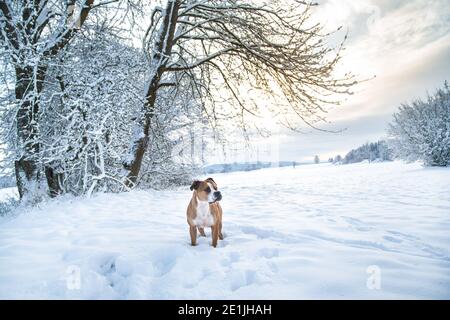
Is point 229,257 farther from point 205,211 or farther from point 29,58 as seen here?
point 29,58

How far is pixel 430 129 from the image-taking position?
21656mm

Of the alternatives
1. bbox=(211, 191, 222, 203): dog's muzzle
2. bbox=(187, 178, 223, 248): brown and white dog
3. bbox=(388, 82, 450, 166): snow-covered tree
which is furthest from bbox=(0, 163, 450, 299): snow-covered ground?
bbox=(388, 82, 450, 166): snow-covered tree

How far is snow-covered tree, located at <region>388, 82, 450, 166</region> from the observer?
20.9m

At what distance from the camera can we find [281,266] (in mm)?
2559

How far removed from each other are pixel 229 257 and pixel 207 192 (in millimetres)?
820

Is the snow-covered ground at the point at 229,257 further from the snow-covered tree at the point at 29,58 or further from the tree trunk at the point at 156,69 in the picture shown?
the tree trunk at the point at 156,69

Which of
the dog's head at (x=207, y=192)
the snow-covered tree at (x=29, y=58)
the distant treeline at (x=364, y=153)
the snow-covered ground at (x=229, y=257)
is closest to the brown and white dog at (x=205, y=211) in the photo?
the dog's head at (x=207, y=192)

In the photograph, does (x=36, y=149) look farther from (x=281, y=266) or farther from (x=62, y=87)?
(x=281, y=266)

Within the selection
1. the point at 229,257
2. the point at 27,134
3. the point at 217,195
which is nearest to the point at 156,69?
the point at 27,134

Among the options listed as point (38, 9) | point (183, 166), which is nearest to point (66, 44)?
point (38, 9)

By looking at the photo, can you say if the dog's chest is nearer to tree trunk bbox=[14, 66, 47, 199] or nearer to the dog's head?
the dog's head

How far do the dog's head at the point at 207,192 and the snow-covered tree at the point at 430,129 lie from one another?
77.7 feet

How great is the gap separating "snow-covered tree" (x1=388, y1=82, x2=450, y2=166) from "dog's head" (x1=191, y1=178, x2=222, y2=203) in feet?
77.7

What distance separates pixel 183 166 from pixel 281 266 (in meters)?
12.7
